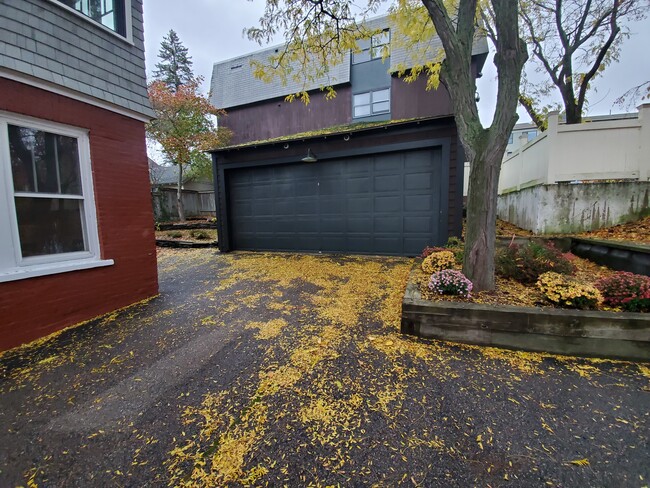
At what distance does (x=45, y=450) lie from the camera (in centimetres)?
150

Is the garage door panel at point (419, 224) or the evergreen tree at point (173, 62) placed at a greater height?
the evergreen tree at point (173, 62)

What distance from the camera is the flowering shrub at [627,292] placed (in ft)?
7.79

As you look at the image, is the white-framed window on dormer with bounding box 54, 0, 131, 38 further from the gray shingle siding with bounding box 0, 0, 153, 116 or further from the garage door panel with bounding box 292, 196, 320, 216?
the garage door panel with bounding box 292, 196, 320, 216

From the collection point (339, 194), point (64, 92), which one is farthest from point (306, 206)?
point (64, 92)

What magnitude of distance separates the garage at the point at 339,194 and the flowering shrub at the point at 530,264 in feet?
7.49

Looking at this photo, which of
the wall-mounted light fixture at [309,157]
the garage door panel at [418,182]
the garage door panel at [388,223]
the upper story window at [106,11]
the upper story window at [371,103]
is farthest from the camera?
the upper story window at [371,103]

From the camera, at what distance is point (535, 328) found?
92.7 inches

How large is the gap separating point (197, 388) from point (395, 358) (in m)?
1.60

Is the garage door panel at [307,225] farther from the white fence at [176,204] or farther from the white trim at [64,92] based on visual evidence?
the white fence at [176,204]

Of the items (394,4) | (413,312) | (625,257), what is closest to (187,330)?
(413,312)

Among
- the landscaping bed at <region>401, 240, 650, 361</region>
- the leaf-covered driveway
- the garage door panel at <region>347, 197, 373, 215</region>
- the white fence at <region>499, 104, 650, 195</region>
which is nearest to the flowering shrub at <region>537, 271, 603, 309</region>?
the landscaping bed at <region>401, 240, 650, 361</region>

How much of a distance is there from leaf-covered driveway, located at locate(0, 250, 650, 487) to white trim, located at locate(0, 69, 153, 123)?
2583 mm

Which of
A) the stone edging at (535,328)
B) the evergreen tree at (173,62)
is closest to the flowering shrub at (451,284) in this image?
the stone edging at (535,328)

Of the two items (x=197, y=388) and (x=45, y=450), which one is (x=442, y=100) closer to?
(x=197, y=388)
